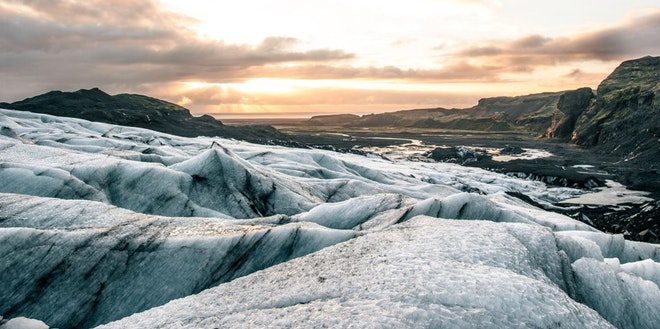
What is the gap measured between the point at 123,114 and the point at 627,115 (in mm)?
132556

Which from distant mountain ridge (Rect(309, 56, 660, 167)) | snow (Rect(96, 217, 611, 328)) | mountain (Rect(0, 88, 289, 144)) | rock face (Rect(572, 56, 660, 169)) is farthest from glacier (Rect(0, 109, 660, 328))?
rock face (Rect(572, 56, 660, 169))

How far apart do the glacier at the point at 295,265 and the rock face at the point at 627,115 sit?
78.4 m

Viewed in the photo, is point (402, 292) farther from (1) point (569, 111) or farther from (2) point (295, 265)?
(1) point (569, 111)

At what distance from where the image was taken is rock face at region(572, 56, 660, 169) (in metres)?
91.0

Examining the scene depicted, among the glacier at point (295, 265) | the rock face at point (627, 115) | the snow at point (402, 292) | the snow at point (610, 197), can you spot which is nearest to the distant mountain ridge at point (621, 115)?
the rock face at point (627, 115)

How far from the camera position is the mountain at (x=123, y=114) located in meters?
92.8

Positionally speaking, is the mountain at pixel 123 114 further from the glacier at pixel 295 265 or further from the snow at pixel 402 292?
the snow at pixel 402 292

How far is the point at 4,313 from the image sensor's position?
945 cm

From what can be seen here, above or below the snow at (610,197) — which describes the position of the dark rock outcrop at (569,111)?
above

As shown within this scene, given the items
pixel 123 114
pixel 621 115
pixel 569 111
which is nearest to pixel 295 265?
pixel 123 114

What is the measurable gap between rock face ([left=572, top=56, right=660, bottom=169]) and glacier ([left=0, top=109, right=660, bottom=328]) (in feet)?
257

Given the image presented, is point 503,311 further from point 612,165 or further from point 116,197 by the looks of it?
point 612,165

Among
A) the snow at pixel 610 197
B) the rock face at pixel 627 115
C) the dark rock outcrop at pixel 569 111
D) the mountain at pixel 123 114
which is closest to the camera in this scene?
the snow at pixel 610 197

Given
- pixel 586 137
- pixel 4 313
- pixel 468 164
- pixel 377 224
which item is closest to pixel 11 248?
pixel 4 313
